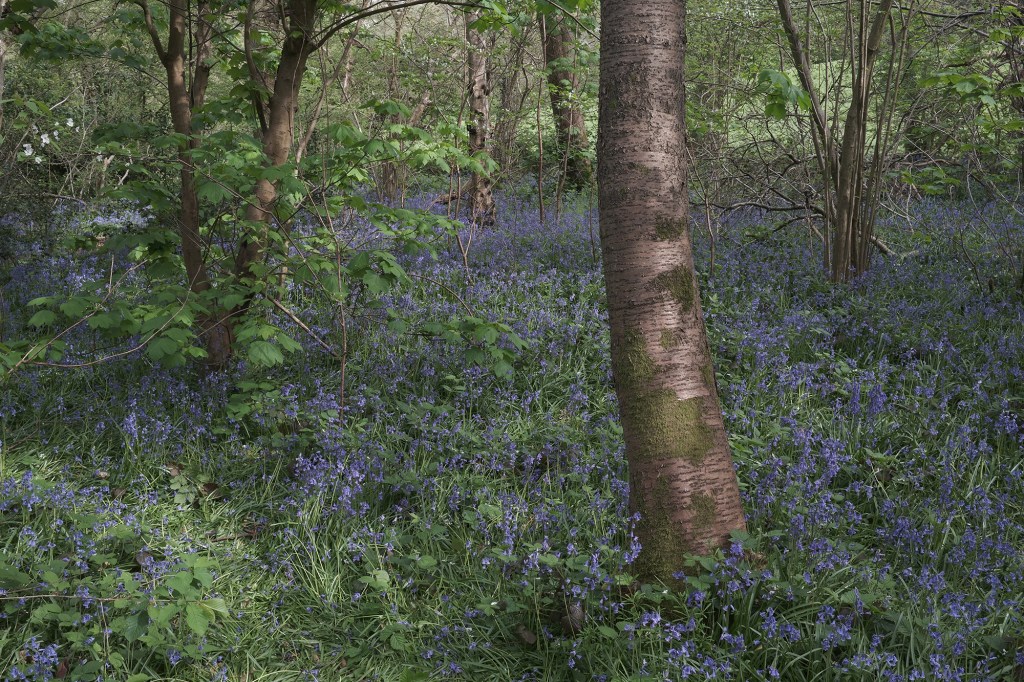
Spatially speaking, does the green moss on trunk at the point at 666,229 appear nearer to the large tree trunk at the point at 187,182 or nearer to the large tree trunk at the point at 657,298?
the large tree trunk at the point at 657,298

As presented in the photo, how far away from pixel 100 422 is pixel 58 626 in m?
1.46

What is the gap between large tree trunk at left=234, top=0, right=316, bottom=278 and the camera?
4.88 meters

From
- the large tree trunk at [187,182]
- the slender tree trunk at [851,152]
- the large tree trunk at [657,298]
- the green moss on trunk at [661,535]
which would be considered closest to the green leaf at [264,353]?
the large tree trunk at [187,182]

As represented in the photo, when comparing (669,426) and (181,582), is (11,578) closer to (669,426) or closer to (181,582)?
(181,582)

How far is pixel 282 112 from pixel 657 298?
3326 mm

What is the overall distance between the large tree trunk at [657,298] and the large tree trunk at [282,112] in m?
2.77

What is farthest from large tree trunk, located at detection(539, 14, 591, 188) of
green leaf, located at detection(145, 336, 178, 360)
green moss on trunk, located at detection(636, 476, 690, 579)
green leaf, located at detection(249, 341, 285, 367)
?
green moss on trunk, located at detection(636, 476, 690, 579)

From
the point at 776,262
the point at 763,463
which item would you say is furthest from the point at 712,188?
the point at 763,463

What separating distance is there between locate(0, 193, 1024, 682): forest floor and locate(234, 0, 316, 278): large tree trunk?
79cm

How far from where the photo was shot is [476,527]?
344cm

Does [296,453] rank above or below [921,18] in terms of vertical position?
below

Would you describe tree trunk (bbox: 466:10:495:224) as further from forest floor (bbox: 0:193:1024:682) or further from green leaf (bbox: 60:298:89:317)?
green leaf (bbox: 60:298:89:317)

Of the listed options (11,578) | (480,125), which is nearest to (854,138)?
(480,125)

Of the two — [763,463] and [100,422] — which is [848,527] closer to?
[763,463]
